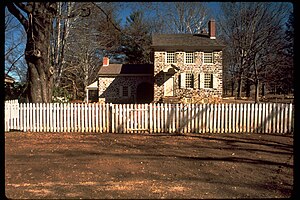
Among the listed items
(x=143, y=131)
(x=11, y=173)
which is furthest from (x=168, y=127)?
(x=11, y=173)

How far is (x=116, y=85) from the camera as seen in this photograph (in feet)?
70.3

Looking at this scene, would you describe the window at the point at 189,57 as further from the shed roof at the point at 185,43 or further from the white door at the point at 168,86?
the white door at the point at 168,86

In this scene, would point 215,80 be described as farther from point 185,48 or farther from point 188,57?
point 185,48

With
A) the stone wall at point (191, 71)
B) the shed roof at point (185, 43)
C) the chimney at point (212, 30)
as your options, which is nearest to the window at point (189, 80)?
the stone wall at point (191, 71)

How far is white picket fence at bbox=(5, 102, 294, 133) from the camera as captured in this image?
668 centimetres

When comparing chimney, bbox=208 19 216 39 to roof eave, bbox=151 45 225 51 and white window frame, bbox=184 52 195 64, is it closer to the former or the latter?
roof eave, bbox=151 45 225 51

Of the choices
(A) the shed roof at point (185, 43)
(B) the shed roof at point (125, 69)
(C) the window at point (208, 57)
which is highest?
(A) the shed roof at point (185, 43)

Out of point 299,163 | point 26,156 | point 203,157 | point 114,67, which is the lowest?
point 203,157

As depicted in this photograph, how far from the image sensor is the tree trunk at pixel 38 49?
4.49 meters

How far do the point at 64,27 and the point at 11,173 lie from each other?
1174 cm

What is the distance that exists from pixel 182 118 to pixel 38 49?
4068 millimetres

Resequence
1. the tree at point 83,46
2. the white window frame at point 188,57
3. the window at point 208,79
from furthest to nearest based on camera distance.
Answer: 1. the white window frame at point 188,57
2. the window at point 208,79
3. the tree at point 83,46

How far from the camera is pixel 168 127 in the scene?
675 centimetres

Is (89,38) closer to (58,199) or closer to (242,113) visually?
(242,113)
